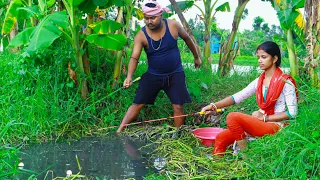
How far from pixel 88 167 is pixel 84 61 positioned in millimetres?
2396

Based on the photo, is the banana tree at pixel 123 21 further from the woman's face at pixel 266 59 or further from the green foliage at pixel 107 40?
the woman's face at pixel 266 59

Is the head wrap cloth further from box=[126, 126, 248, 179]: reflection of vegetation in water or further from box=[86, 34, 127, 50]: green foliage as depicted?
box=[126, 126, 248, 179]: reflection of vegetation in water

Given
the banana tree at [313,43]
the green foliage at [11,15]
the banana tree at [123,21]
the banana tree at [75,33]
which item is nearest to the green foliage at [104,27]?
the banana tree at [75,33]

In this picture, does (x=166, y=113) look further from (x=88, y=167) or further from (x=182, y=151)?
(x=88, y=167)

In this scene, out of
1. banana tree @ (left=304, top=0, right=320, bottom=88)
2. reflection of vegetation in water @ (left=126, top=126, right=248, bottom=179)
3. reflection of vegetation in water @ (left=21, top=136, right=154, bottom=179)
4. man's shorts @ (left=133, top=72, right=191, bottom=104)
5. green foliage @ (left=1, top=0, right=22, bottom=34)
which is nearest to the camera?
reflection of vegetation in water @ (left=126, top=126, right=248, bottom=179)

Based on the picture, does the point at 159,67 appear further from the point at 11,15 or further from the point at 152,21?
the point at 11,15

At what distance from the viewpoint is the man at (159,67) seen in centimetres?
573

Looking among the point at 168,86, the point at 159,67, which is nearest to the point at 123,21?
the point at 159,67

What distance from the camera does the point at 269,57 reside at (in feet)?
14.6

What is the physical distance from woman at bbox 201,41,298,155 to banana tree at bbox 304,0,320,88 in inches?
30.9

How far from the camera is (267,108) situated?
14.8 feet

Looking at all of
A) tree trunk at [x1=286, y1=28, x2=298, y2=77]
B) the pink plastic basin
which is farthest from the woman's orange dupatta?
tree trunk at [x1=286, y1=28, x2=298, y2=77]

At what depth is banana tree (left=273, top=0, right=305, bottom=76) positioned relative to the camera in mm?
5270

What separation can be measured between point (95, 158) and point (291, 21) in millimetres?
2799
